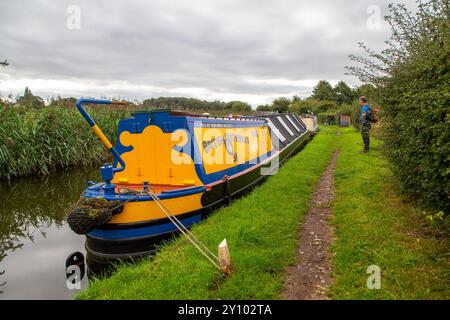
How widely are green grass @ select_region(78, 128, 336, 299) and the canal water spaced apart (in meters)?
1.17

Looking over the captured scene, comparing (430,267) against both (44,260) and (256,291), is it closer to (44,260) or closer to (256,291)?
(256,291)

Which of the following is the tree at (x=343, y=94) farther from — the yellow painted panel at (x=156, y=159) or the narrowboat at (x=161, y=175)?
the yellow painted panel at (x=156, y=159)

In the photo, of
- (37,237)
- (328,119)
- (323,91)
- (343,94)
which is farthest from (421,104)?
(323,91)

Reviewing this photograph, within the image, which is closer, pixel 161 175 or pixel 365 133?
pixel 161 175

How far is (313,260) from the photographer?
153 inches

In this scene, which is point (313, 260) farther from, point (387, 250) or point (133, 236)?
point (133, 236)

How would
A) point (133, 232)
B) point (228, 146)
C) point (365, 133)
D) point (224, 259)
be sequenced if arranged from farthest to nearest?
point (365, 133), point (228, 146), point (133, 232), point (224, 259)

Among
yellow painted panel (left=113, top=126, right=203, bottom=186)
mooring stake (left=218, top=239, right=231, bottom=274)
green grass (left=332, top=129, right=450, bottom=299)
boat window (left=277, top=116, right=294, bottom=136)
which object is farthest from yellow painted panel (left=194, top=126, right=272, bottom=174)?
boat window (left=277, top=116, right=294, bottom=136)

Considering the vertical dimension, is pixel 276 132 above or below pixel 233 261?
above

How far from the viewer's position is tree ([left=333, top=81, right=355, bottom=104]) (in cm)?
5015

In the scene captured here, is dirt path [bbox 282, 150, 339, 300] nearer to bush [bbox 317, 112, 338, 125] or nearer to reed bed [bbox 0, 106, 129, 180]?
reed bed [bbox 0, 106, 129, 180]

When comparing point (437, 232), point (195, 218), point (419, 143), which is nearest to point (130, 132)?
point (195, 218)

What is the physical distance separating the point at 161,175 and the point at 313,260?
321 cm

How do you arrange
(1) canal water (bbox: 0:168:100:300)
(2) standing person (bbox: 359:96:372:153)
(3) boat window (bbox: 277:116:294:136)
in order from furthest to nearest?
1. (3) boat window (bbox: 277:116:294:136)
2. (2) standing person (bbox: 359:96:372:153)
3. (1) canal water (bbox: 0:168:100:300)
